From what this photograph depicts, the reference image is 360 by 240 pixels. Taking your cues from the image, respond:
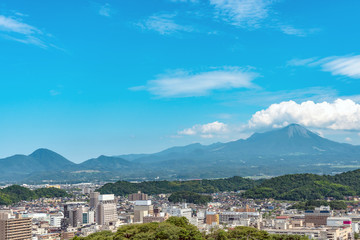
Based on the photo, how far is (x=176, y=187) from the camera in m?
110

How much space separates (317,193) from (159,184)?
41.4 meters

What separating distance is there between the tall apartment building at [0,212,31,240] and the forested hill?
52.7 metres

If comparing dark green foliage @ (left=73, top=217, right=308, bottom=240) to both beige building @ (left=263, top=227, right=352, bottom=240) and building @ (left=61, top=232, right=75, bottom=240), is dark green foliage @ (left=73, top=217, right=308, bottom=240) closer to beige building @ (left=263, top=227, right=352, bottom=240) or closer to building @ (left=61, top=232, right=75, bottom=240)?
beige building @ (left=263, top=227, right=352, bottom=240)

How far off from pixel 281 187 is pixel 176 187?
2645 cm

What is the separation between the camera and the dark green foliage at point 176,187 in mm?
105625

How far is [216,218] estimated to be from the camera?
183 ft

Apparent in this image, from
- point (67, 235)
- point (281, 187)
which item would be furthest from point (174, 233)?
point (281, 187)

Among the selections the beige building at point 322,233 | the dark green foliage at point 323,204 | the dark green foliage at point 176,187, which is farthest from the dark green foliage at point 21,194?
the beige building at point 322,233

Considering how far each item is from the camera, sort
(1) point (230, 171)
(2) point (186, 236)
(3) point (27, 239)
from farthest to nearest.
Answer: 1. (1) point (230, 171)
2. (3) point (27, 239)
3. (2) point (186, 236)

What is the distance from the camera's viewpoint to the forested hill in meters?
84.8

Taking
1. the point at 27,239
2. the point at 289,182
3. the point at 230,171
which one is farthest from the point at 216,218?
the point at 230,171

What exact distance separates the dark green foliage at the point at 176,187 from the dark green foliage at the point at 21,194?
32.4 ft

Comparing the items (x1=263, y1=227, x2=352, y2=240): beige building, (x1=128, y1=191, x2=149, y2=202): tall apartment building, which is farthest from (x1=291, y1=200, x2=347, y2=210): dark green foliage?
(x1=128, y1=191, x2=149, y2=202): tall apartment building

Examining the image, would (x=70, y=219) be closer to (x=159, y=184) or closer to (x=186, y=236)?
(x=186, y=236)
